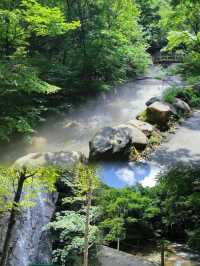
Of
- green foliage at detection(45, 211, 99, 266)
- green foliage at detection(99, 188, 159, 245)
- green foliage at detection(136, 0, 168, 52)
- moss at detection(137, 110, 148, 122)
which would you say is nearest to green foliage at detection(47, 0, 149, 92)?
moss at detection(137, 110, 148, 122)

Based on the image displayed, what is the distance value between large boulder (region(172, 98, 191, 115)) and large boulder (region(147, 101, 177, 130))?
2.06ft

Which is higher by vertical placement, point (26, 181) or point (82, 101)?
point (82, 101)

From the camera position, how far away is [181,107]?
1580 cm

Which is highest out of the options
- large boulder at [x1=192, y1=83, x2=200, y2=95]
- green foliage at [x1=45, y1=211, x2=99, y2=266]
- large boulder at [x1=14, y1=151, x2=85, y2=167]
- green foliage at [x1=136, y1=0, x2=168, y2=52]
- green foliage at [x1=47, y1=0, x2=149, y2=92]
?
green foliage at [x1=136, y1=0, x2=168, y2=52]

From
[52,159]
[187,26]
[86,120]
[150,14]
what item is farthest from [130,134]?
[150,14]

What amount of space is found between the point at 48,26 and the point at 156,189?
6866 mm

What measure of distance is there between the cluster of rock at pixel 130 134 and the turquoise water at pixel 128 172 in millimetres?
370

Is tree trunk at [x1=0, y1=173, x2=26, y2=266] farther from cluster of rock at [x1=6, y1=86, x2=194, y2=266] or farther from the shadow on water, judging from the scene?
the shadow on water

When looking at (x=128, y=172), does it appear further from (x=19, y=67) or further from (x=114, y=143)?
(x=19, y=67)

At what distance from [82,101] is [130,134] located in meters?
5.80

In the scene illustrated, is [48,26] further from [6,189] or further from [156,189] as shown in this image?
[156,189]

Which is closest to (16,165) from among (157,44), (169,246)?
(169,246)

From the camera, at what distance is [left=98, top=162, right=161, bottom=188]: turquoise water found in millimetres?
10297

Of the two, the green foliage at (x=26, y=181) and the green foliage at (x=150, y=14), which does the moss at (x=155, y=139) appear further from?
the green foliage at (x=150, y=14)
